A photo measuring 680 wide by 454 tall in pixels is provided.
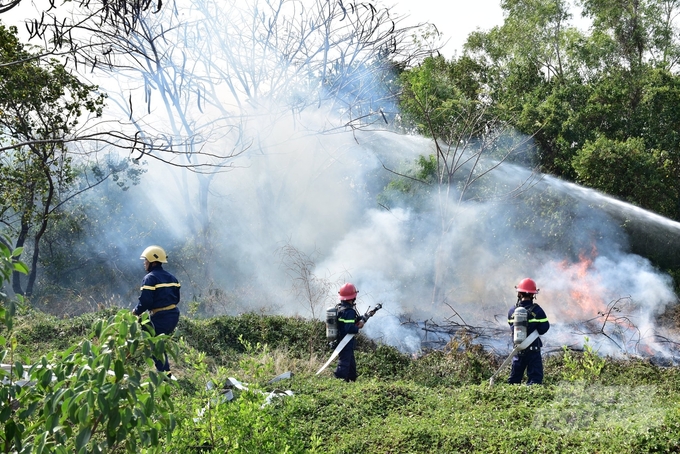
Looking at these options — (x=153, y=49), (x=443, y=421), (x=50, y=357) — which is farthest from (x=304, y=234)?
(x=50, y=357)

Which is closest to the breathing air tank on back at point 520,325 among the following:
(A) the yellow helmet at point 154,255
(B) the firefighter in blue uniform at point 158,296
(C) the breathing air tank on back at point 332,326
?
(C) the breathing air tank on back at point 332,326

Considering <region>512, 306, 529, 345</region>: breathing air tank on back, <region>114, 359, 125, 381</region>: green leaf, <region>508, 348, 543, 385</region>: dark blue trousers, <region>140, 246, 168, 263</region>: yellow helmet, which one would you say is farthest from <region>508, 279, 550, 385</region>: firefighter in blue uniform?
<region>114, 359, 125, 381</region>: green leaf

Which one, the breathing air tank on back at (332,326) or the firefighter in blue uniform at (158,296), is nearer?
the firefighter in blue uniform at (158,296)

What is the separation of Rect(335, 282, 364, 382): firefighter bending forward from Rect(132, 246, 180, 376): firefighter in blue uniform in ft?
6.82

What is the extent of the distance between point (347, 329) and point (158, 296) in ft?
7.68

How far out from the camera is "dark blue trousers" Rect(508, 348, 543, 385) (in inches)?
312

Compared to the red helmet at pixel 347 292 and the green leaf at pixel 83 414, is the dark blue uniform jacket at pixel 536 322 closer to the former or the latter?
the red helmet at pixel 347 292

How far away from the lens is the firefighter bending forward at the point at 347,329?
325 inches

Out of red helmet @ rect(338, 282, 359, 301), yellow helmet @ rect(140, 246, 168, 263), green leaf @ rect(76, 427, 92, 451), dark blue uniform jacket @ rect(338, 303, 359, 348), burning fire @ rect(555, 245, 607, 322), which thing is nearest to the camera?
green leaf @ rect(76, 427, 92, 451)

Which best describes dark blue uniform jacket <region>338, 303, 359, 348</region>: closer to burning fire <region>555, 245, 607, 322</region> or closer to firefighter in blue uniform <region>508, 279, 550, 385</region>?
firefighter in blue uniform <region>508, 279, 550, 385</region>

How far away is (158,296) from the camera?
7590mm

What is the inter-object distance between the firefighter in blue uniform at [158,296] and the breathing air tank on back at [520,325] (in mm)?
4070

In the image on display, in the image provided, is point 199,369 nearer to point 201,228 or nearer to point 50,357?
point 50,357

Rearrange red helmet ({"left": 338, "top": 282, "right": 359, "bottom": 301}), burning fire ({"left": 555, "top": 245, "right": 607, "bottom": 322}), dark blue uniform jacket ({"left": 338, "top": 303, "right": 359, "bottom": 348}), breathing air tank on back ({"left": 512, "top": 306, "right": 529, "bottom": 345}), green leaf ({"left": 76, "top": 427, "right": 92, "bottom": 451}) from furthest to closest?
1. burning fire ({"left": 555, "top": 245, "right": 607, "bottom": 322})
2. red helmet ({"left": 338, "top": 282, "right": 359, "bottom": 301})
3. dark blue uniform jacket ({"left": 338, "top": 303, "right": 359, "bottom": 348})
4. breathing air tank on back ({"left": 512, "top": 306, "right": 529, "bottom": 345})
5. green leaf ({"left": 76, "top": 427, "right": 92, "bottom": 451})
